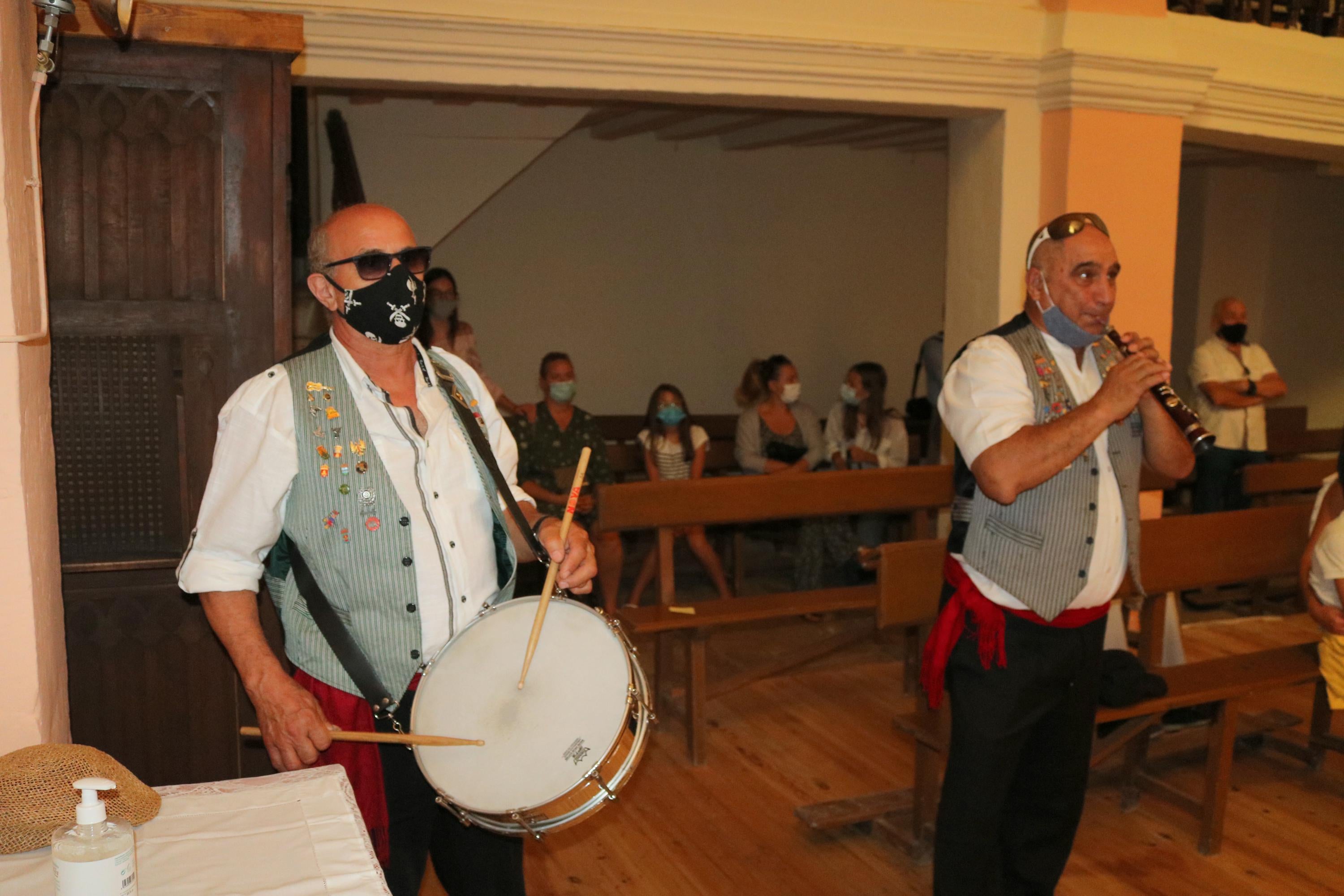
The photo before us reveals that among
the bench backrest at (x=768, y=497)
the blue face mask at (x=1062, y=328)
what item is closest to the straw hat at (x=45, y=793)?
the blue face mask at (x=1062, y=328)

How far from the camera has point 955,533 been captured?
9.47 ft

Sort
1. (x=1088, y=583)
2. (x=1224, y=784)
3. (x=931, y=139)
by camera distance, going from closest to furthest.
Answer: (x=1088, y=583), (x=1224, y=784), (x=931, y=139)

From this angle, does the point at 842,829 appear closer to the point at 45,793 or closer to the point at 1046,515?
the point at 1046,515

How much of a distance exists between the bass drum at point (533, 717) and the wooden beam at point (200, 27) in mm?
1370

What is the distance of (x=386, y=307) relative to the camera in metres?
2.12

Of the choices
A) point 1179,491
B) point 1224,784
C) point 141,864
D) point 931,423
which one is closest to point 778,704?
point 1224,784

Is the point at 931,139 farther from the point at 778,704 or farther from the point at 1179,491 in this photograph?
the point at 778,704

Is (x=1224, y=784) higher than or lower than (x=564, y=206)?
lower

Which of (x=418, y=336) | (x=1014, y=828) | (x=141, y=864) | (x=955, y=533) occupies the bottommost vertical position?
(x=1014, y=828)

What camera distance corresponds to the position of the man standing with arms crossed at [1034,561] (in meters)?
2.70

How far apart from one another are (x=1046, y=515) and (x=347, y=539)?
157cm

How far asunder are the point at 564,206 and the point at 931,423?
3.76 metres

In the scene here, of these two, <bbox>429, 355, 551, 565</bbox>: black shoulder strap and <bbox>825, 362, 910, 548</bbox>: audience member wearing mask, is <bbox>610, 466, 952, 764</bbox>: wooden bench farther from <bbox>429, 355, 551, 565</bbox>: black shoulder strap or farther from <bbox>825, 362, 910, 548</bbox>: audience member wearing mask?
<bbox>429, 355, 551, 565</bbox>: black shoulder strap

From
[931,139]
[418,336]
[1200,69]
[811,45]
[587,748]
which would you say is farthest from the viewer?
[931,139]
